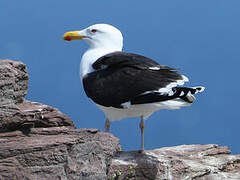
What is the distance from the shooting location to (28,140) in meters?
7.47

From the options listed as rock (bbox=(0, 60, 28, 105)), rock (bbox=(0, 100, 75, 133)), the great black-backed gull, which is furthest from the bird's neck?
rock (bbox=(0, 60, 28, 105))

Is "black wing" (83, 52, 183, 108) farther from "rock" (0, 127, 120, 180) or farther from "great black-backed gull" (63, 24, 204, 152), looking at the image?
"rock" (0, 127, 120, 180)

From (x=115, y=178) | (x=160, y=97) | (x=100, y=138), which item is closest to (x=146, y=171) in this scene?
(x=115, y=178)

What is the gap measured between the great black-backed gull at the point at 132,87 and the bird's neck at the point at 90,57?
3 centimetres

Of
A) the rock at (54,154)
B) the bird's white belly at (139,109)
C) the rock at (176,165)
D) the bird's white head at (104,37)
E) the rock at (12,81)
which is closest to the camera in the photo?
the rock at (54,154)

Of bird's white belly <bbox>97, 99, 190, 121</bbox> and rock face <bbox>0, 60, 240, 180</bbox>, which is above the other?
bird's white belly <bbox>97, 99, 190, 121</bbox>

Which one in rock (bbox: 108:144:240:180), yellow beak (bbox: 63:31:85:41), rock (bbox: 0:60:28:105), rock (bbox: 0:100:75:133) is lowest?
rock (bbox: 108:144:240:180)

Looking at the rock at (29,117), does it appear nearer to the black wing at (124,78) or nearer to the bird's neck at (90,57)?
the black wing at (124,78)

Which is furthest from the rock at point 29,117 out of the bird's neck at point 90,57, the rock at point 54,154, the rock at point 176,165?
the rock at point 176,165

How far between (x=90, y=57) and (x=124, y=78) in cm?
160

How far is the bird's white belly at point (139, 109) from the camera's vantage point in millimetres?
7730

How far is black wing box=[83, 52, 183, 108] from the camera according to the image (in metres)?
7.75

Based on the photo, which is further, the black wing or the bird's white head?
the bird's white head

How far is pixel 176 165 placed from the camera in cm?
867
